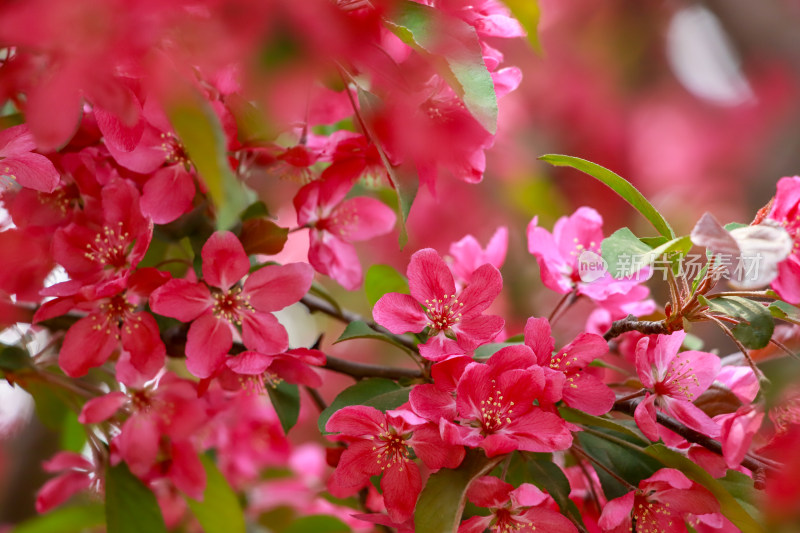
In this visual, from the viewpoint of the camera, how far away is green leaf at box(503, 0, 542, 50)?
0.77m

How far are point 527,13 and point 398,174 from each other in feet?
0.74

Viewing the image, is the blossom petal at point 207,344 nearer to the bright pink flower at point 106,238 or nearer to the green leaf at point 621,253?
the bright pink flower at point 106,238

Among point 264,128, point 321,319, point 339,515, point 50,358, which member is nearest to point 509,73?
point 264,128

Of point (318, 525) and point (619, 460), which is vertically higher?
point (619, 460)

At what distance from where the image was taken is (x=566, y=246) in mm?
862

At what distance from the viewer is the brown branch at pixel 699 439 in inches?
26.0

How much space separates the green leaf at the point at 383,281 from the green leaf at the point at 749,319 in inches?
13.5

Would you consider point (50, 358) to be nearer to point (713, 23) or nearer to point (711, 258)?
point (711, 258)

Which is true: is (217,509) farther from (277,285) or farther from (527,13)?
(527,13)

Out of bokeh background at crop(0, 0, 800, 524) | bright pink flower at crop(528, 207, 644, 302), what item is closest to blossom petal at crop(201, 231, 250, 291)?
bright pink flower at crop(528, 207, 644, 302)

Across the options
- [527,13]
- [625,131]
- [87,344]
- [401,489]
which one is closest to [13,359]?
[87,344]

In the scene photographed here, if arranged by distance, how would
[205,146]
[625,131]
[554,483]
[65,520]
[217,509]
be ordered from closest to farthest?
[205,146] → [554,483] → [217,509] → [65,520] → [625,131]

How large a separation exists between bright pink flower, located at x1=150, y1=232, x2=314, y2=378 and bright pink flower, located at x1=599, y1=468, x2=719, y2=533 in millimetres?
345

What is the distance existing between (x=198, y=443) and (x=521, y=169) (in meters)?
1.00
